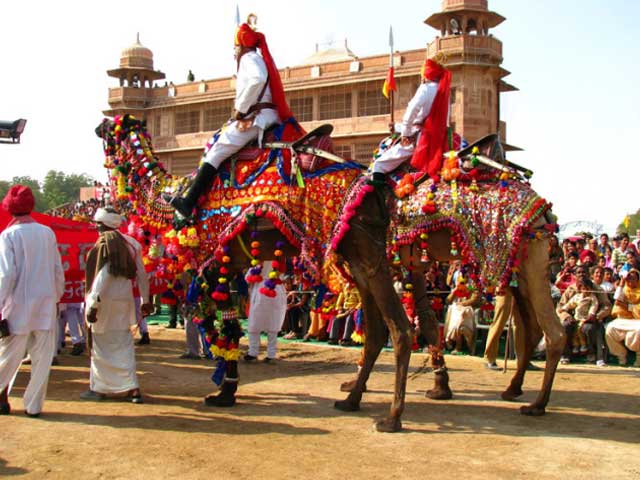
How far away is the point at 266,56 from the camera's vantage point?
22.7ft

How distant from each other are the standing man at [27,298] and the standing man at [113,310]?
528 millimetres

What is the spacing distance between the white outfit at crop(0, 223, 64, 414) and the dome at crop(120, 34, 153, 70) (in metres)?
35.8

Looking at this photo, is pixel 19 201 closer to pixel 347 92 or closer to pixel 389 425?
pixel 389 425

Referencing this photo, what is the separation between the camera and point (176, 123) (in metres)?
40.3

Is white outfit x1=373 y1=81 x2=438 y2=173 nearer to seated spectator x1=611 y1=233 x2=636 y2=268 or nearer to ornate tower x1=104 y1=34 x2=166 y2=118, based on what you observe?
seated spectator x1=611 y1=233 x2=636 y2=268

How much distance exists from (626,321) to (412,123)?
17.9 ft

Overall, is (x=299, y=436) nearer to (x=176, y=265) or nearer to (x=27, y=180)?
(x=176, y=265)

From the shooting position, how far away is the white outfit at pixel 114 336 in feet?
22.8

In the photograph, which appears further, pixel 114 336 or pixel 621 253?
pixel 621 253

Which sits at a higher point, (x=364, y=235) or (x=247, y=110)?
(x=247, y=110)

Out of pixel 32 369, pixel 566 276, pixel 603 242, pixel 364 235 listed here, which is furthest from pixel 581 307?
pixel 32 369

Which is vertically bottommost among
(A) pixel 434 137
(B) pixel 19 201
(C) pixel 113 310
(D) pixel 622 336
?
(D) pixel 622 336

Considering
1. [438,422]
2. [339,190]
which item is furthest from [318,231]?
[438,422]

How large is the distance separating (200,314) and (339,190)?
1863 millimetres
